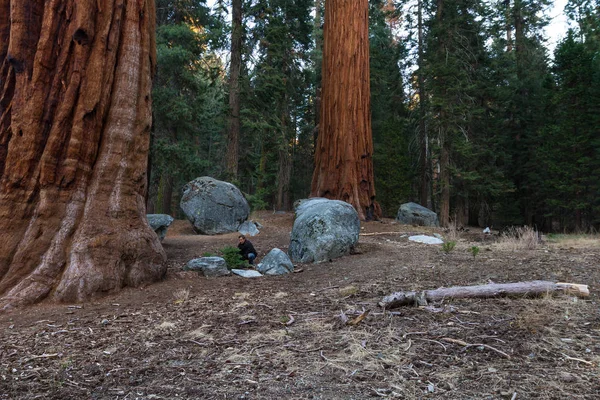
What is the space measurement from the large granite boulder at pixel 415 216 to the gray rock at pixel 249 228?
5.52 meters

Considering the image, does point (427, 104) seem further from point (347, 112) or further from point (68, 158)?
point (68, 158)

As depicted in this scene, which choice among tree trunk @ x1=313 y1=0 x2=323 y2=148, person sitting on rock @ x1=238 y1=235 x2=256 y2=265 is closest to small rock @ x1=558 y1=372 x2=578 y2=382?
person sitting on rock @ x1=238 y1=235 x2=256 y2=265

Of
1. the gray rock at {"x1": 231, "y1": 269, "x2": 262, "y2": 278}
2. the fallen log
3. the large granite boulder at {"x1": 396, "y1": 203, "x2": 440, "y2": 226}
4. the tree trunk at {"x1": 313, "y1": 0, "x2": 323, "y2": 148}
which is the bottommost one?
the gray rock at {"x1": 231, "y1": 269, "x2": 262, "y2": 278}

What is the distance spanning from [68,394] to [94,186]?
3352mm

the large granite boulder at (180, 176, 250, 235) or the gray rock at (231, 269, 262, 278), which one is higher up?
the large granite boulder at (180, 176, 250, 235)

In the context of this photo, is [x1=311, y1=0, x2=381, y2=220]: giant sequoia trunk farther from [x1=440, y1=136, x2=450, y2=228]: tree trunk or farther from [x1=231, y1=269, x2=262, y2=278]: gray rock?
[x1=440, y1=136, x2=450, y2=228]: tree trunk

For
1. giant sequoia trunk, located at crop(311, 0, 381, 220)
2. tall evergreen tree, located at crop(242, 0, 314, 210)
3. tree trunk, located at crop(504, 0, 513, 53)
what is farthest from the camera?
tree trunk, located at crop(504, 0, 513, 53)

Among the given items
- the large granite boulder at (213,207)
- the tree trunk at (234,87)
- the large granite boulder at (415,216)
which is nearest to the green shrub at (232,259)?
the large granite boulder at (213,207)

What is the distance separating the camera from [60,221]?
15.5ft

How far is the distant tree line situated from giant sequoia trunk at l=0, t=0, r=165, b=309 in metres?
8.47

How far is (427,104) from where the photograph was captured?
17.9 meters

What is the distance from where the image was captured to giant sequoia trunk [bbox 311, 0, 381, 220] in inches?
482

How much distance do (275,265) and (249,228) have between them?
508cm

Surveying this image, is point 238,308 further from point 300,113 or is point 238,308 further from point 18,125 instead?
point 300,113
